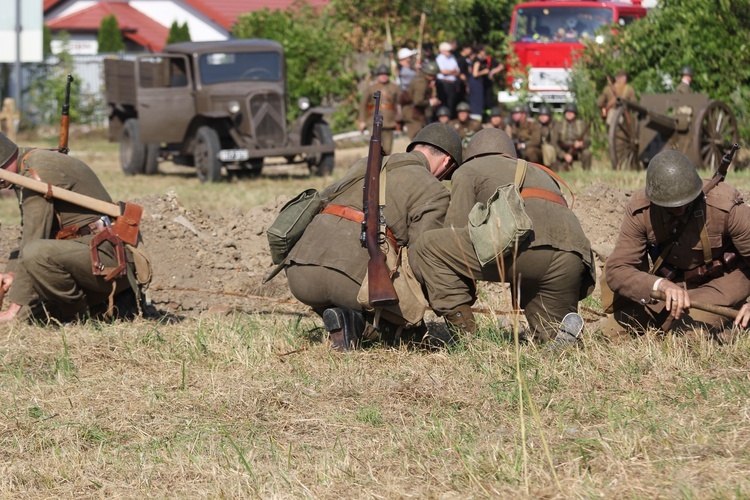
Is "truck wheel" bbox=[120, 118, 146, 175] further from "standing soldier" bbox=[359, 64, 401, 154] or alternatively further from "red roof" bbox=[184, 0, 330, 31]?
"red roof" bbox=[184, 0, 330, 31]

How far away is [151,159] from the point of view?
17938 mm

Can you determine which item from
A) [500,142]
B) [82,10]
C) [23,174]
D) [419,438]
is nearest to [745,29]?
[500,142]

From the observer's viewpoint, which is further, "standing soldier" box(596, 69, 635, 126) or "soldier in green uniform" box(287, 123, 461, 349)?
"standing soldier" box(596, 69, 635, 126)

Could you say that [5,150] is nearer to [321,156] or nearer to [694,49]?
[321,156]

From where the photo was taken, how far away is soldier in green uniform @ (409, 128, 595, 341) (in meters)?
5.76

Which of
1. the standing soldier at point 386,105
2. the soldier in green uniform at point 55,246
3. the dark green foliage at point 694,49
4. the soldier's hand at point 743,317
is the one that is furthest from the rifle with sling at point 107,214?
the dark green foliage at point 694,49

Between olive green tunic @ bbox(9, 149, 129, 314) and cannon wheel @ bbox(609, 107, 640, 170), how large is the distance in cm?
865

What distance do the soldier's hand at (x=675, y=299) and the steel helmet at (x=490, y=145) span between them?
1.17 metres

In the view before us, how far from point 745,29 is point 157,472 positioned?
12.6m

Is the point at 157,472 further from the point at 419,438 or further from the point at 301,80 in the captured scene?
the point at 301,80

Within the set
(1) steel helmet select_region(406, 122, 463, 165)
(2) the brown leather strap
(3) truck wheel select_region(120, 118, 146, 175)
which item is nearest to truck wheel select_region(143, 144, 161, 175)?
(3) truck wheel select_region(120, 118, 146, 175)

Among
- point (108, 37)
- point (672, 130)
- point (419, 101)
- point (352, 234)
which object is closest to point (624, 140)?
point (672, 130)

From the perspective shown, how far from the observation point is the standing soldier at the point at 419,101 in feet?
53.6

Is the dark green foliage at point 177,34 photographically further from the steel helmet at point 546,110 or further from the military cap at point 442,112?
the military cap at point 442,112
